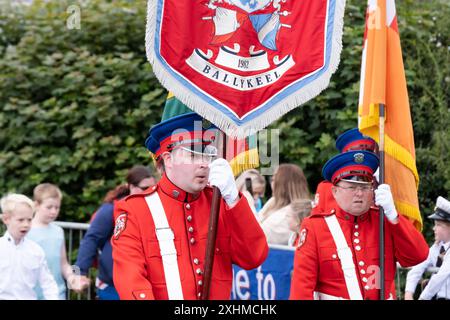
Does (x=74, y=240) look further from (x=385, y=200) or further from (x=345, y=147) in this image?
(x=385, y=200)

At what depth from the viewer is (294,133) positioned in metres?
9.98

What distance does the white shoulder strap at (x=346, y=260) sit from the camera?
566 cm

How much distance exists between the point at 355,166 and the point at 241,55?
3.77 feet

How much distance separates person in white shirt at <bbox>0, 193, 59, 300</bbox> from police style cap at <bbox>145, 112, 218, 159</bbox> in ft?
8.23

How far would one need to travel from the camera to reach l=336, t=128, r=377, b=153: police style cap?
7058 millimetres

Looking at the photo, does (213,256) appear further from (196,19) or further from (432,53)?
(432,53)

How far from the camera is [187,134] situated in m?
5.10

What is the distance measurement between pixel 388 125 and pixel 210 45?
131cm

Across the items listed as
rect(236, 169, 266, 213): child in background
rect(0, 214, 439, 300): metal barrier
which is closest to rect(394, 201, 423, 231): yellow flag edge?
Answer: rect(236, 169, 266, 213): child in background

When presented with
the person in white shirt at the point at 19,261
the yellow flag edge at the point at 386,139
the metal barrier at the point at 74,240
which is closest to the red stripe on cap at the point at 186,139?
the yellow flag edge at the point at 386,139

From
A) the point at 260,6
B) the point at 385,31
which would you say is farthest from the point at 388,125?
the point at 260,6

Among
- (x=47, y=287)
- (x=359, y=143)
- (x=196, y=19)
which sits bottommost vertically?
(x=47, y=287)

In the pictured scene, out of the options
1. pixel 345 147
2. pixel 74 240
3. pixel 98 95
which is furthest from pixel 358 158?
pixel 98 95

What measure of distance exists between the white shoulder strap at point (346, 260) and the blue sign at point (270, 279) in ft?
7.69
